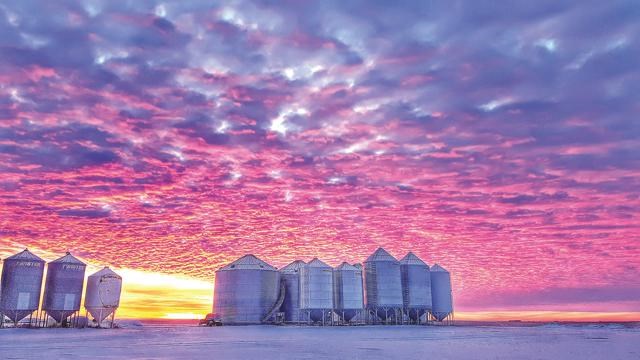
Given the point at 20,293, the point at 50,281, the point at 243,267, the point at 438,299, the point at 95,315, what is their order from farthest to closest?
1. the point at 438,299
2. the point at 243,267
3. the point at 95,315
4. the point at 50,281
5. the point at 20,293

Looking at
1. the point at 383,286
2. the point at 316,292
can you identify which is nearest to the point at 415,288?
the point at 383,286

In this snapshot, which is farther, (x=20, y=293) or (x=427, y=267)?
(x=427, y=267)

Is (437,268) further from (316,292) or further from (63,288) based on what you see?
(63,288)

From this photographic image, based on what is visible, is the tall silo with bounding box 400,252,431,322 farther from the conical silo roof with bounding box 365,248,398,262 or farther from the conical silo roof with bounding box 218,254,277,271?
the conical silo roof with bounding box 218,254,277,271

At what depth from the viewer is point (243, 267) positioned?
151 meters

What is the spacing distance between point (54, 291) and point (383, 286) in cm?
9144

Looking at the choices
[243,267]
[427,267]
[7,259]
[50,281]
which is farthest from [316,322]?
[7,259]

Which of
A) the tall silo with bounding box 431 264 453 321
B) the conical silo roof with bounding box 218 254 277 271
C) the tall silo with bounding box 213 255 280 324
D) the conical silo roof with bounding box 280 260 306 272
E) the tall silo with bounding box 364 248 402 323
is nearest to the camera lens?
the tall silo with bounding box 213 255 280 324

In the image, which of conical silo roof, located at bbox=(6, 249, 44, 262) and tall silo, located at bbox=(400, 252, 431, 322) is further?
tall silo, located at bbox=(400, 252, 431, 322)

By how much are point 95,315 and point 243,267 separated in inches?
1712

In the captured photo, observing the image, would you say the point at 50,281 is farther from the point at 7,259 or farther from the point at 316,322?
the point at 316,322

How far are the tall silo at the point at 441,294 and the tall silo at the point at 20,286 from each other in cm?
11777

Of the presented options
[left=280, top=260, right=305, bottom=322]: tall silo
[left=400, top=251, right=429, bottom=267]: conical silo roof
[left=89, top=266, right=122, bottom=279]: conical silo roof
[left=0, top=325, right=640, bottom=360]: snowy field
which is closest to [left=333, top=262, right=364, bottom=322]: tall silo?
[left=280, top=260, right=305, bottom=322]: tall silo

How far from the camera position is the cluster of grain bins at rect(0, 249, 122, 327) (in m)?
122
